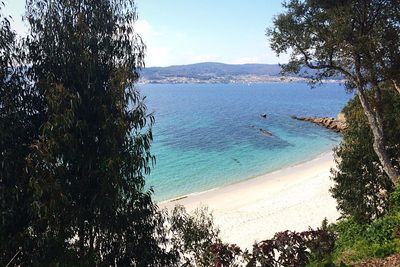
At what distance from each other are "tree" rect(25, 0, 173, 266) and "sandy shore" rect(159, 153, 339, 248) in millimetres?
13155

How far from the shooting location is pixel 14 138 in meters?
11.0

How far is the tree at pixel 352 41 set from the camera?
16.5 m

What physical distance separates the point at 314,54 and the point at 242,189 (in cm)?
2440

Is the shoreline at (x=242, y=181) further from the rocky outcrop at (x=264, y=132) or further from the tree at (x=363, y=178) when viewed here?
the tree at (x=363, y=178)

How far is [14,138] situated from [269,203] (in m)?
26.2

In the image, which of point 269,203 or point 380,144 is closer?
point 380,144

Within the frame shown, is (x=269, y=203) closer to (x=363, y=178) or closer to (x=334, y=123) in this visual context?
(x=363, y=178)

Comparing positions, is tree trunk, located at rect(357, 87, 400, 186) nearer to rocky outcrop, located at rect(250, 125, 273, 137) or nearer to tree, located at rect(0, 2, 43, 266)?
tree, located at rect(0, 2, 43, 266)

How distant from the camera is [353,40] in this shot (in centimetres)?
1664

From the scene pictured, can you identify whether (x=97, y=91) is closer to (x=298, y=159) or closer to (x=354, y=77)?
(x=354, y=77)

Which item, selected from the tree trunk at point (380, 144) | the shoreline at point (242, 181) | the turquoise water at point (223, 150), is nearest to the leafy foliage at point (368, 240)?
the tree trunk at point (380, 144)

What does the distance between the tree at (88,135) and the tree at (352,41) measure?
8.69 metres

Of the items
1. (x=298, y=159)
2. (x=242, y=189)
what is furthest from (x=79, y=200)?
(x=298, y=159)

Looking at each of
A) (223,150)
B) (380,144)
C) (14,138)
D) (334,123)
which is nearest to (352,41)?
(380,144)
